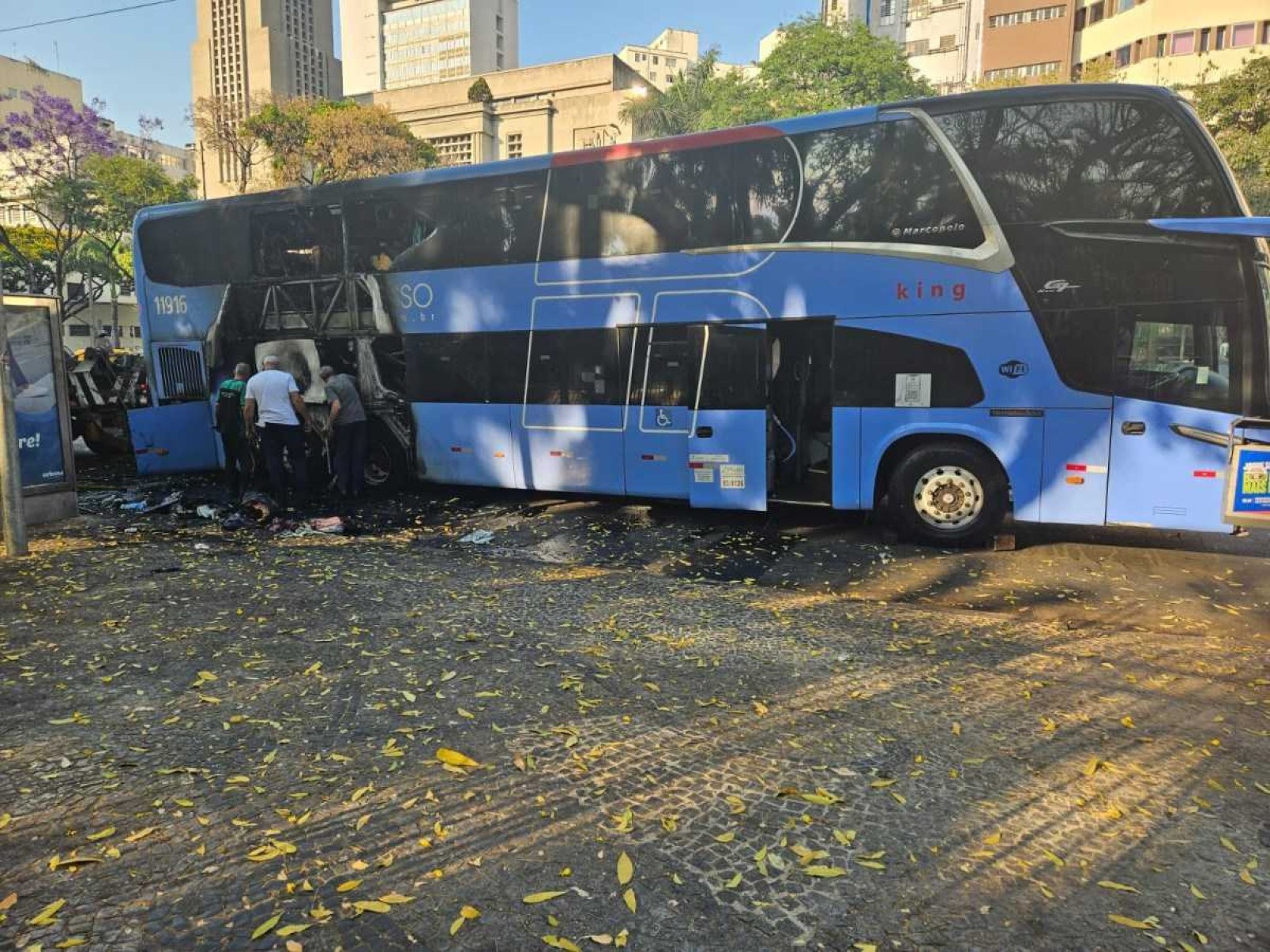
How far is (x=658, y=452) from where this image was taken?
9.66m

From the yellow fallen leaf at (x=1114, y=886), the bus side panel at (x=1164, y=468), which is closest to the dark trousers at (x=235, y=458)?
the bus side panel at (x=1164, y=468)

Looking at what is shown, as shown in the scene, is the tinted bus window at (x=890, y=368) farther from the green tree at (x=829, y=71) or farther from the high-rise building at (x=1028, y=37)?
the high-rise building at (x=1028, y=37)

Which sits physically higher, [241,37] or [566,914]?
[241,37]

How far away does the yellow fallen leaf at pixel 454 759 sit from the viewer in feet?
12.8

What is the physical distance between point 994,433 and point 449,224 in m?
6.85

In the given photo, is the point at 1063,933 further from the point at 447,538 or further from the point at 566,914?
the point at 447,538

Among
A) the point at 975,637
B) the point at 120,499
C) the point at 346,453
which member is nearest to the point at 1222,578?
the point at 975,637

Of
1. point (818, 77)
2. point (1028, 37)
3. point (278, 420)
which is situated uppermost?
point (1028, 37)

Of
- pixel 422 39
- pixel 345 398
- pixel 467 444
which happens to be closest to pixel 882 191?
pixel 467 444

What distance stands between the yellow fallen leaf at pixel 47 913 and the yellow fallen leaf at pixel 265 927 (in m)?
0.71

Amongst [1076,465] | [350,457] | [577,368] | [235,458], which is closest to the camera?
[1076,465]

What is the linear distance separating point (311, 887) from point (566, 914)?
0.92m

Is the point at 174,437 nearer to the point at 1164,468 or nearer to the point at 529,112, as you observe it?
the point at 1164,468

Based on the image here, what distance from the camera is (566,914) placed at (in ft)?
9.31
